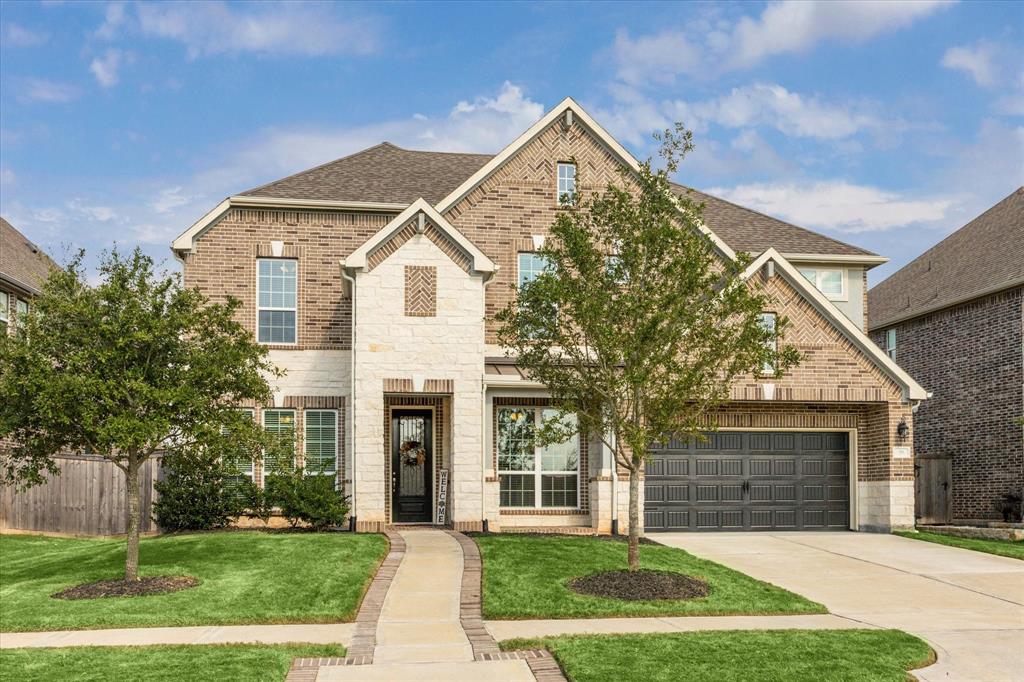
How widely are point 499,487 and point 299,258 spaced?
6.80m

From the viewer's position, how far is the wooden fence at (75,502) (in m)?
21.6

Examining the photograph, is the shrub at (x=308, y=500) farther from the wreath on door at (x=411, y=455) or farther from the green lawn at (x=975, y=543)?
the green lawn at (x=975, y=543)

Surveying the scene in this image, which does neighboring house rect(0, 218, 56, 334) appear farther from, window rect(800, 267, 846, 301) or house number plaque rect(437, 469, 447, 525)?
window rect(800, 267, 846, 301)

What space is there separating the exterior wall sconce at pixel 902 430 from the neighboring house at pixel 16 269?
2075 cm

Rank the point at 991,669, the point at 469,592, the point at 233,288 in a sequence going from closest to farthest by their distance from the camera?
the point at 991,669 < the point at 469,592 < the point at 233,288

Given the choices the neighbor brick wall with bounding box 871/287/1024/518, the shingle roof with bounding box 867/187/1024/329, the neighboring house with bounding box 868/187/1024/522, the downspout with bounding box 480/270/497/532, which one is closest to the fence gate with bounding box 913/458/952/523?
the neighboring house with bounding box 868/187/1024/522

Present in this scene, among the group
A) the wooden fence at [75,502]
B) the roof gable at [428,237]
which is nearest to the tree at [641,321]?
the roof gable at [428,237]

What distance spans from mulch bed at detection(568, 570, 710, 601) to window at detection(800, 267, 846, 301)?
13.5 meters

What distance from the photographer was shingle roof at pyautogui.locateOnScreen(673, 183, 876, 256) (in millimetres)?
25516

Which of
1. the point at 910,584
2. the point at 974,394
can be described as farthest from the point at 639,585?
the point at 974,394

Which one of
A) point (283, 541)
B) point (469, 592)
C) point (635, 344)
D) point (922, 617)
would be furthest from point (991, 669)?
point (283, 541)

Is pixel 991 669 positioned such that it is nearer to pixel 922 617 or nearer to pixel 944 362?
pixel 922 617

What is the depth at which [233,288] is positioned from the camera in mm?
21938

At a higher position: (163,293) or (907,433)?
(163,293)
